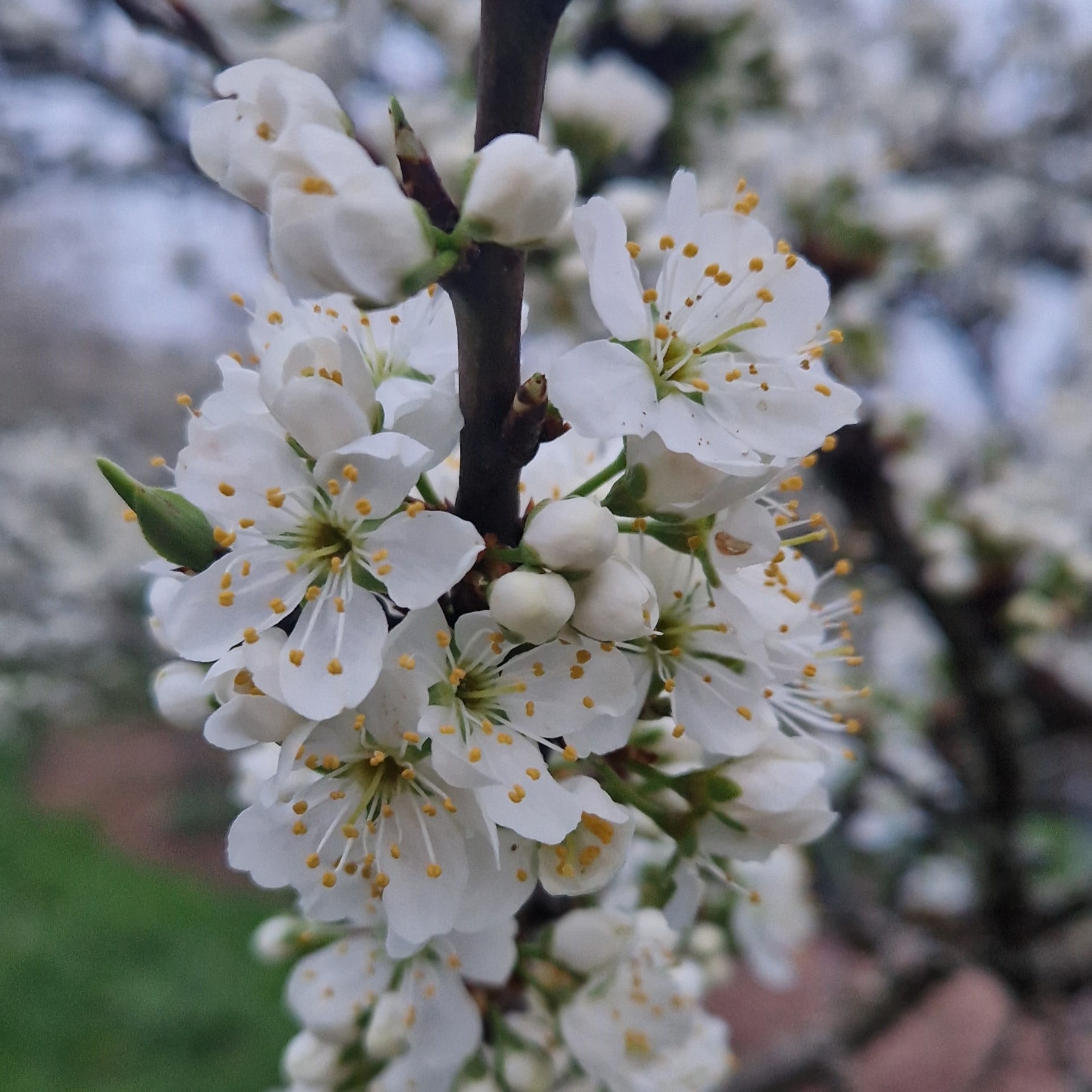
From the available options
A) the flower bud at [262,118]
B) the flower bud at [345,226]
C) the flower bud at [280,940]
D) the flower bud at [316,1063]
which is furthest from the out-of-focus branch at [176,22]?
the flower bud at [316,1063]

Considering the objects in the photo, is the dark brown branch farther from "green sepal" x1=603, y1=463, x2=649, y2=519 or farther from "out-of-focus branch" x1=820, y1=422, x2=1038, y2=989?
"out-of-focus branch" x1=820, y1=422, x2=1038, y2=989

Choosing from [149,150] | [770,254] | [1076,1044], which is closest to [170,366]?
[149,150]

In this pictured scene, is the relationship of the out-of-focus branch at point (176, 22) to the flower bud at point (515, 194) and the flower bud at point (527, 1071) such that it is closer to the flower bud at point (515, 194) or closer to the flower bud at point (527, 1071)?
the flower bud at point (515, 194)

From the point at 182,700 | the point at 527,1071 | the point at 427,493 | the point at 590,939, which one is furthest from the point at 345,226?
the point at 527,1071

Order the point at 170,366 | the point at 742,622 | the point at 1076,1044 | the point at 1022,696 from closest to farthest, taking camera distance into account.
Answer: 1. the point at 742,622
2. the point at 1022,696
3. the point at 1076,1044
4. the point at 170,366

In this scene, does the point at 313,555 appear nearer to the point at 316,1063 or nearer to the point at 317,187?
the point at 317,187

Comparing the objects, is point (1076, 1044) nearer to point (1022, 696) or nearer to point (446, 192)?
point (1022, 696)

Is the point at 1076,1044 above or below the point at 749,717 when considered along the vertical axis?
below
